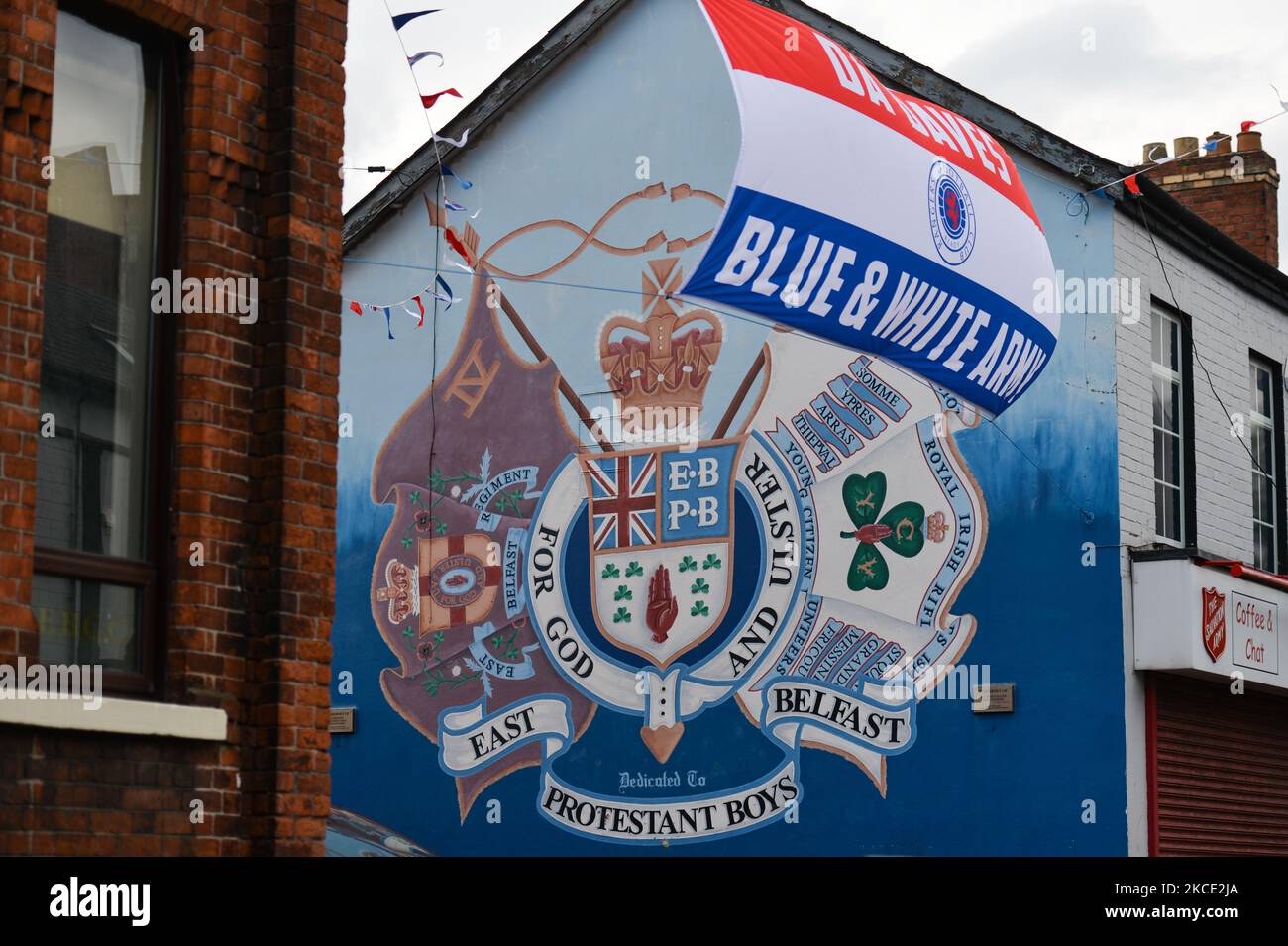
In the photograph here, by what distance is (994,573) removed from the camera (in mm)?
14812

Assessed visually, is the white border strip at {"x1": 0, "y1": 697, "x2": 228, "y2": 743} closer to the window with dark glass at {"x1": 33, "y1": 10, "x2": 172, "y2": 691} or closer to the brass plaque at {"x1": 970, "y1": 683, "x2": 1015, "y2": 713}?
the window with dark glass at {"x1": 33, "y1": 10, "x2": 172, "y2": 691}

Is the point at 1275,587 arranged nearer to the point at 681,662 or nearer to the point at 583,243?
the point at 681,662

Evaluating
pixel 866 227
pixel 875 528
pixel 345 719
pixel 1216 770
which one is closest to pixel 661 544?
pixel 875 528

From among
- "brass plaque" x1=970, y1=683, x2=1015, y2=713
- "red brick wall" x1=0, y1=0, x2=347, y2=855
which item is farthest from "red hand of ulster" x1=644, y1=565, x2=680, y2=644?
"red brick wall" x1=0, y1=0, x2=347, y2=855

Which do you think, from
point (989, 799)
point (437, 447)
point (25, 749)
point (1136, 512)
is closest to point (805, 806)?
point (989, 799)

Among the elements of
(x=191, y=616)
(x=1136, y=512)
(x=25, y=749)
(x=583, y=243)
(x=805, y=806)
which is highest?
(x=583, y=243)

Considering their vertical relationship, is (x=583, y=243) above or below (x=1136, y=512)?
above

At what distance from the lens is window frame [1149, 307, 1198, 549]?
1557 cm

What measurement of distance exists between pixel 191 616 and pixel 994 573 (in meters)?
9.08

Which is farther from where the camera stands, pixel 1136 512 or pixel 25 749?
pixel 1136 512

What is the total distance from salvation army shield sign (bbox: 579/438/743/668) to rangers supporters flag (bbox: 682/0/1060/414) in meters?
4.94

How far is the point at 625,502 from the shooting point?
16.5m

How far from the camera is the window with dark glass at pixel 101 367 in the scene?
6.80 metres
